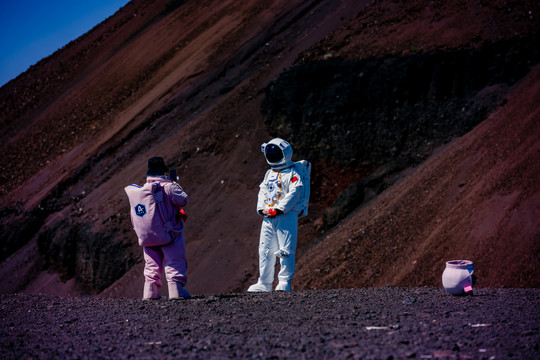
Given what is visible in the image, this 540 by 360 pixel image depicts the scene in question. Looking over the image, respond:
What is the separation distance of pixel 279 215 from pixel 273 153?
0.94 metres

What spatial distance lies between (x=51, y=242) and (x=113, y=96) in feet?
35.6

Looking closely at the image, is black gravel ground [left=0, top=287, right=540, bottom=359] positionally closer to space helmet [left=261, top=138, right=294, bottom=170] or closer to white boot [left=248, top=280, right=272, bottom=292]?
white boot [left=248, top=280, right=272, bottom=292]

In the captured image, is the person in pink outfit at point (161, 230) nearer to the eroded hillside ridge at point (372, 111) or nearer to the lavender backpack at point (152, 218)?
the lavender backpack at point (152, 218)

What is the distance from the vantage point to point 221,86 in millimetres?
23500

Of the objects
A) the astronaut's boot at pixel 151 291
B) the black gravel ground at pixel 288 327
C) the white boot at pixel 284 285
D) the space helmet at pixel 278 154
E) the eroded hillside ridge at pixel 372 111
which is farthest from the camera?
the eroded hillside ridge at pixel 372 111

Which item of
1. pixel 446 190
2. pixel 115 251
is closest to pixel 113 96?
pixel 115 251

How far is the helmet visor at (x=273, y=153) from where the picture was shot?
32.0 feet

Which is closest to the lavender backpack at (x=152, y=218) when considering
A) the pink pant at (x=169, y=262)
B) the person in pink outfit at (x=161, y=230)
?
the person in pink outfit at (x=161, y=230)

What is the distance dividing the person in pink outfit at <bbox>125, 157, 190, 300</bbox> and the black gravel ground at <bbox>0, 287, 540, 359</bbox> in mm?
537

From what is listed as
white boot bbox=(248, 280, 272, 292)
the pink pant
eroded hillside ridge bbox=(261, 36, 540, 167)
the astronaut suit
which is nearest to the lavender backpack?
the pink pant

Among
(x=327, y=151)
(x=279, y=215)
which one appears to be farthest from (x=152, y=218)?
(x=327, y=151)

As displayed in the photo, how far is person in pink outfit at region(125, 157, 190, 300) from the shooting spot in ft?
27.4

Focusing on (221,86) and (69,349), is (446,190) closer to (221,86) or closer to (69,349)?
(69,349)

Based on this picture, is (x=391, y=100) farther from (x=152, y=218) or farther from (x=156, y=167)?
(x=152, y=218)
